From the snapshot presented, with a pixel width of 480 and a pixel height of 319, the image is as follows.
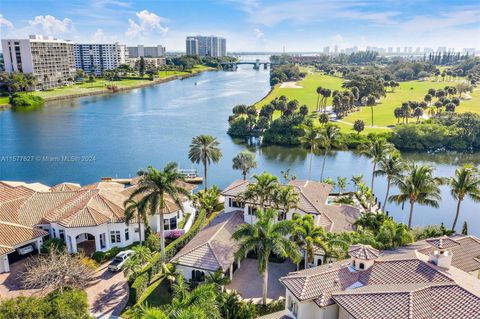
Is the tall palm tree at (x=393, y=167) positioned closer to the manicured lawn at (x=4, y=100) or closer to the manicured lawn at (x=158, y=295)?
the manicured lawn at (x=158, y=295)

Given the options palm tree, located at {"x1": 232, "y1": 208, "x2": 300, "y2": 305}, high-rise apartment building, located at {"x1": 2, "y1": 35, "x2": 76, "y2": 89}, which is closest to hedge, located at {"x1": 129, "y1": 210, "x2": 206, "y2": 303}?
palm tree, located at {"x1": 232, "y1": 208, "x2": 300, "y2": 305}

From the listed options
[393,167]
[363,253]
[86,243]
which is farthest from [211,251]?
[393,167]

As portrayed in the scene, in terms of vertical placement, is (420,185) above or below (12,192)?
above

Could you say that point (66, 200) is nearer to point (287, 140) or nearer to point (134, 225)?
point (134, 225)

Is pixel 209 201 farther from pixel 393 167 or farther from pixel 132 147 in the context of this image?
pixel 132 147

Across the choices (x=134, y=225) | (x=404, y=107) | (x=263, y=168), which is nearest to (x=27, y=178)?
(x=134, y=225)

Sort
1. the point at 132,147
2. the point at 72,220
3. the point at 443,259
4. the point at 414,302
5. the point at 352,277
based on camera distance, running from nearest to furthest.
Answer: the point at 414,302 → the point at 443,259 → the point at 352,277 → the point at 72,220 → the point at 132,147

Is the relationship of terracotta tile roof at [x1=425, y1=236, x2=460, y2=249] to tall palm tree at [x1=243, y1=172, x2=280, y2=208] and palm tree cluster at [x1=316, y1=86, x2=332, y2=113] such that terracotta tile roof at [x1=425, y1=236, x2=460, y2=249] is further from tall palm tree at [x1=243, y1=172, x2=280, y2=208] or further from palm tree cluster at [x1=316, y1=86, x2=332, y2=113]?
palm tree cluster at [x1=316, y1=86, x2=332, y2=113]
